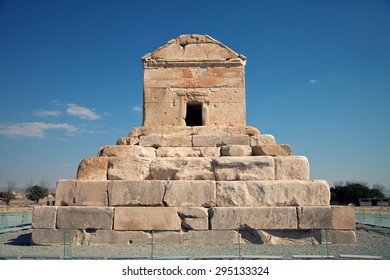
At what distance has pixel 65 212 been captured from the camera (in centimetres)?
674

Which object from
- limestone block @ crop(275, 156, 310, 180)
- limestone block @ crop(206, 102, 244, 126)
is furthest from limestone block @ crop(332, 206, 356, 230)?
limestone block @ crop(206, 102, 244, 126)

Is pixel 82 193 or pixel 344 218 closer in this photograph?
pixel 344 218

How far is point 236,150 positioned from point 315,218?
2415 millimetres

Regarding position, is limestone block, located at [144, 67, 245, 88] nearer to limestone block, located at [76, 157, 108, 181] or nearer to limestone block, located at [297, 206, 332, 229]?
limestone block, located at [76, 157, 108, 181]

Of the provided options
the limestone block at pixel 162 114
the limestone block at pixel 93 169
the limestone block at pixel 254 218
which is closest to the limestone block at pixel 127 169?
the limestone block at pixel 93 169

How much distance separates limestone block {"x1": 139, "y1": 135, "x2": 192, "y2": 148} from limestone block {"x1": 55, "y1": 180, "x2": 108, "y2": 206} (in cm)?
179

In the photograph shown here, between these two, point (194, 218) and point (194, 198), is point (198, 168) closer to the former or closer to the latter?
point (194, 198)

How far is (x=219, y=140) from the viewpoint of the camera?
827 cm

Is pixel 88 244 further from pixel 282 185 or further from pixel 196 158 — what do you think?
pixel 282 185

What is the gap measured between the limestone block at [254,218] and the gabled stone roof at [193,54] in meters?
5.04

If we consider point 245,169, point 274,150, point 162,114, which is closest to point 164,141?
point 162,114

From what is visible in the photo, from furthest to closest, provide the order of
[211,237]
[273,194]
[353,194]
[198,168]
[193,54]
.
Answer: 1. [353,194]
2. [193,54]
3. [198,168]
4. [273,194]
5. [211,237]

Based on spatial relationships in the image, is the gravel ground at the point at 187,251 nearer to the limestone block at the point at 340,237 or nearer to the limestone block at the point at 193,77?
the limestone block at the point at 340,237

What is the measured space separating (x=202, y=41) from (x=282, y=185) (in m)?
5.49
